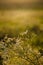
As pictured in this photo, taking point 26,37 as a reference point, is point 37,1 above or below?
above

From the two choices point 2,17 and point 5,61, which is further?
point 2,17

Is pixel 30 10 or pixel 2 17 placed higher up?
pixel 30 10

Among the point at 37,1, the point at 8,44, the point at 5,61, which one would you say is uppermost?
the point at 37,1

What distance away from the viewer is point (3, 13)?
6.09 feet

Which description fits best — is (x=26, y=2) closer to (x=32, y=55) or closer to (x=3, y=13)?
(x=3, y=13)

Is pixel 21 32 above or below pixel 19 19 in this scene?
below

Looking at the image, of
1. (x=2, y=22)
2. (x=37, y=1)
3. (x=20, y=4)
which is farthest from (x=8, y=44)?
(x=37, y=1)

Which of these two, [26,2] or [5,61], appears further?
[26,2]

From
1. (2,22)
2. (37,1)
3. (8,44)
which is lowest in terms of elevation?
(8,44)

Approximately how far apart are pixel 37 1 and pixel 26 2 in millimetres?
138

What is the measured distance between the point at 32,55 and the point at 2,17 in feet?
1.93

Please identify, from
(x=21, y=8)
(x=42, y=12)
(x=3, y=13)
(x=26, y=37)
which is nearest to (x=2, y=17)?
(x=3, y=13)

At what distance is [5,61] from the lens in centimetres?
171

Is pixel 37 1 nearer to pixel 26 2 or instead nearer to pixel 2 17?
pixel 26 2
